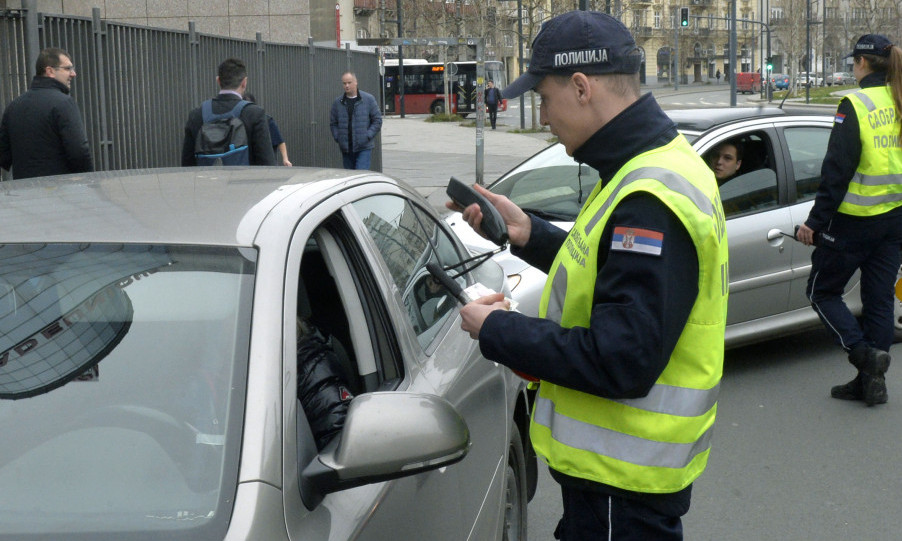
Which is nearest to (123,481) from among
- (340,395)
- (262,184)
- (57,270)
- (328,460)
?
(328,460)

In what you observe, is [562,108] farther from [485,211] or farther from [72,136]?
[72,136]

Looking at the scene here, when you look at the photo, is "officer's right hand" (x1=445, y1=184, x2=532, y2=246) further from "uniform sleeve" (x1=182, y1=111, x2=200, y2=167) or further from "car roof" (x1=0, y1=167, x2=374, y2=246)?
"uniform sleeve" (x1=182, y1=111, x2=200, y2=167)

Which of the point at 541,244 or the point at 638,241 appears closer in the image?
the point at 638,241

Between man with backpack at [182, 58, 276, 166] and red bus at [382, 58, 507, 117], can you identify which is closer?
man with backpack at [182, 58, 276, 166]

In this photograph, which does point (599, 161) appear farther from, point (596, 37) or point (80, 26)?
point (80, 26)

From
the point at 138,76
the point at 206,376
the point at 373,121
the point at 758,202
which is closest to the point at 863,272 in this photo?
the point at 758,202

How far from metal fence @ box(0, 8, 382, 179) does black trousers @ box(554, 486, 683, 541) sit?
786 cm

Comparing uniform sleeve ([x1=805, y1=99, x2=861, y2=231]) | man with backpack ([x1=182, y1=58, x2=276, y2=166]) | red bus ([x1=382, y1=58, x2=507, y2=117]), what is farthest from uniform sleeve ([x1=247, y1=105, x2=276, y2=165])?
red bus ([x1=382, y1=58, x2=507, y2=117])

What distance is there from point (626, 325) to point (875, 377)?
4.47 meters

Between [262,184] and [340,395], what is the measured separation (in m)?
0.61

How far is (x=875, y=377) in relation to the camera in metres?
6.11

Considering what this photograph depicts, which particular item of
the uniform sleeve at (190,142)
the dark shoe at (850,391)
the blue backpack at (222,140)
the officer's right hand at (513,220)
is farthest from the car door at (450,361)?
the uniform sleeve at (190,142)

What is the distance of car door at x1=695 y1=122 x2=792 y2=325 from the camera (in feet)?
21.5

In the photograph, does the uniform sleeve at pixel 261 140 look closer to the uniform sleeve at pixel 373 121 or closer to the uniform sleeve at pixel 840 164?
the uniform sleeve at pixel 840 164
